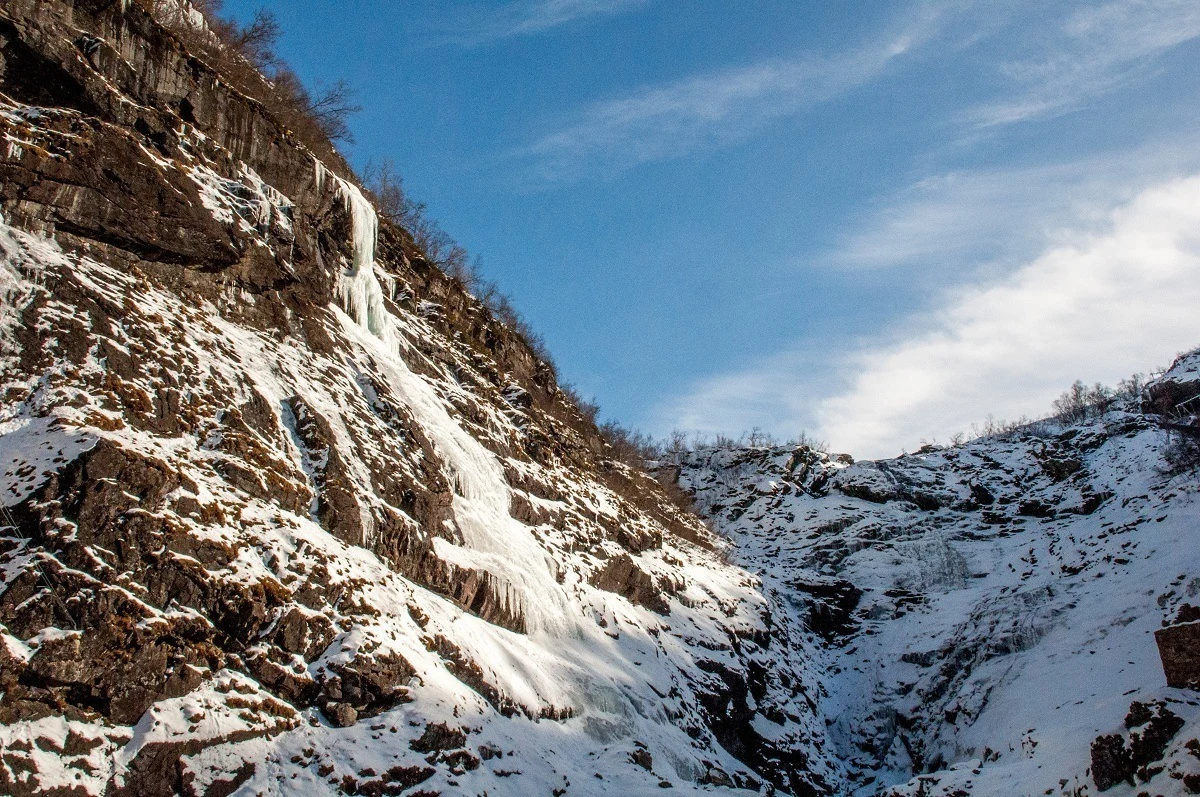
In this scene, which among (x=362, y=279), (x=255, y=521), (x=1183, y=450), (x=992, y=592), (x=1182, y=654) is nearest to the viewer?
(x=255, y=521)

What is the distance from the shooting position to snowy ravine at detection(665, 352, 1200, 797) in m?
15.1

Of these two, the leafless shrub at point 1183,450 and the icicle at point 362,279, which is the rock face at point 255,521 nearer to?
the icicle at point 362,279

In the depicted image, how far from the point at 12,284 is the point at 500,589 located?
980cm

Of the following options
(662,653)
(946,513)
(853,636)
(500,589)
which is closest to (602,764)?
(500,589)

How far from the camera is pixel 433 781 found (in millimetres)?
10062

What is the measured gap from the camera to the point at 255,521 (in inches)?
441

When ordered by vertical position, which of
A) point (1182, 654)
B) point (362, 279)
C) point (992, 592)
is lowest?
point (1182, 654)

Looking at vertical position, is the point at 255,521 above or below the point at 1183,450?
below

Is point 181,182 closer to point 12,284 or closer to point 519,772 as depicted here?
point 12,284

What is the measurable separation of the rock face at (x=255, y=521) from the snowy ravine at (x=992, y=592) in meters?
4.70

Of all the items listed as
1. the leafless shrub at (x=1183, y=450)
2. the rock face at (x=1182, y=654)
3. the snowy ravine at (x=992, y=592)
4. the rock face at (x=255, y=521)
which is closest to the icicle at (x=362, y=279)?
the rock face at (x=255, y=521)

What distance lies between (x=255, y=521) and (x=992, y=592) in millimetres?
26509

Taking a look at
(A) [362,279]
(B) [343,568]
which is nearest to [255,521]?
(B) [343,568]

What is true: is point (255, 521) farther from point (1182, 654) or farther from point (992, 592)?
point (992, 592)
